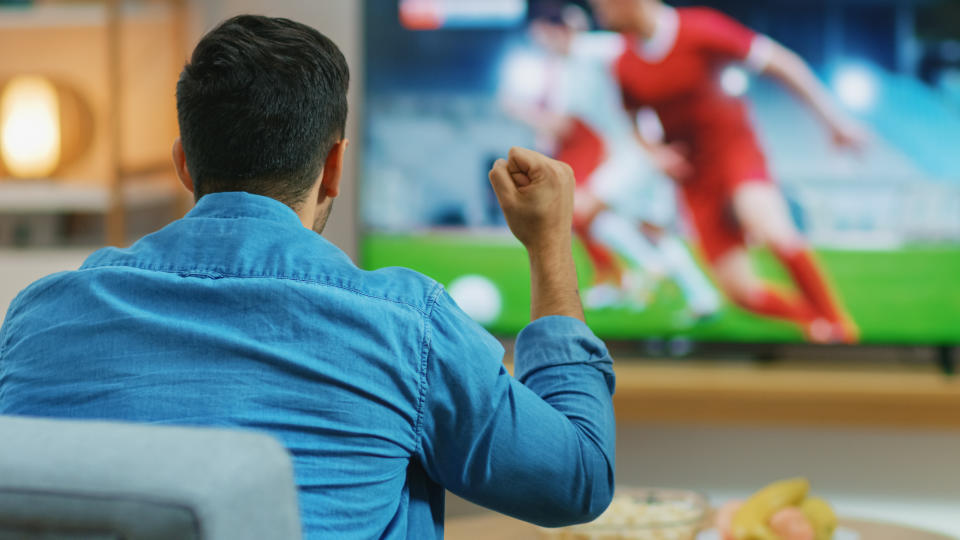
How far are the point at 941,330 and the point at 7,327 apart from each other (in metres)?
2.45

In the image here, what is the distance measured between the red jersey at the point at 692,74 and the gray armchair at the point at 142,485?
7.90 feet

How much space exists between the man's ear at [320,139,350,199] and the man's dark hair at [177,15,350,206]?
0.03 metres

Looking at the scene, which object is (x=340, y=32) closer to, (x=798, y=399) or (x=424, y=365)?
(x=798, y=399)

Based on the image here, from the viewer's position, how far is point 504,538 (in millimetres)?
1530

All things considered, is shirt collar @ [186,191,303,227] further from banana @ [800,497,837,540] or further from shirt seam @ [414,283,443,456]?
banana @ [800,497,837,540]

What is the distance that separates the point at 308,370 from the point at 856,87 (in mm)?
2343

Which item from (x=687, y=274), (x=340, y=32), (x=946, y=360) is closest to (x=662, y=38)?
(x=687, y=274)

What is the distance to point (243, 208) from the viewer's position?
84 cm

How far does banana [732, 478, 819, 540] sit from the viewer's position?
1.31 meters

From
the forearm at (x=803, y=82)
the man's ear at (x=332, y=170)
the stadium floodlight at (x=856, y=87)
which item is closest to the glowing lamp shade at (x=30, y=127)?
the forearm at (x=803, y=82)

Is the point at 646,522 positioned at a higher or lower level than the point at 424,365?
lower

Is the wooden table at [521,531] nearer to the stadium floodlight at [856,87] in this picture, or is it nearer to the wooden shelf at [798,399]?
the wooden shelf at [798,399]

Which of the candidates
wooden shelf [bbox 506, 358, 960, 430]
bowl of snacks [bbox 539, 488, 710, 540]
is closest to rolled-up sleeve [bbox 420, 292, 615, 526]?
bowl of snacks [bbox 539, 488, 710, 540]

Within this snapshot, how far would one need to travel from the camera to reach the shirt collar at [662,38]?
2781 mm
